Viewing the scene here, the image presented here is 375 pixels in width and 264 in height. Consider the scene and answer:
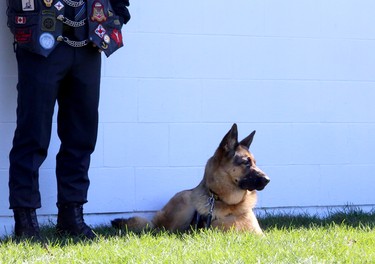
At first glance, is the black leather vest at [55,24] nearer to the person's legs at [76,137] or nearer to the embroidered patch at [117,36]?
the embroidered patch at [117,36]

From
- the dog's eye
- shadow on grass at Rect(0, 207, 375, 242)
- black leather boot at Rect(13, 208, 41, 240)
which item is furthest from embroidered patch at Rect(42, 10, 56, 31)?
the dog's eye

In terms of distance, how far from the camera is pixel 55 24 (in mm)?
5156

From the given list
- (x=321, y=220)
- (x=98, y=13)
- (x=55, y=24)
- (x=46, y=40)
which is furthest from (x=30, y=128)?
(x=321, y=220)

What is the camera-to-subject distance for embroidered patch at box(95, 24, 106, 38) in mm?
5294

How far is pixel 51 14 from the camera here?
5.16m

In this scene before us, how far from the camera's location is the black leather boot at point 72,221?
5430mm

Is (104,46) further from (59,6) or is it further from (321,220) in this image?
(321,220)

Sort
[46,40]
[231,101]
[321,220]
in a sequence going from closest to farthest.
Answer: [46,40] → [321,220] → [231,101]

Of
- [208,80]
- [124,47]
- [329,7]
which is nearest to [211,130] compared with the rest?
[208,80]

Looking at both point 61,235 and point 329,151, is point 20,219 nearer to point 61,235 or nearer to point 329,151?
point 61,235

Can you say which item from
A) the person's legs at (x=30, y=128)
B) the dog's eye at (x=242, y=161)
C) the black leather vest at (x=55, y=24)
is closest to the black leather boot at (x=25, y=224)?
the person's legs at (x=30, y=128)

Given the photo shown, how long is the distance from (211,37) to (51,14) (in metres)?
1.68

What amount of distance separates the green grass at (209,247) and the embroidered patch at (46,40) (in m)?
1.30

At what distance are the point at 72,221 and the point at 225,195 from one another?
1.14 meters
